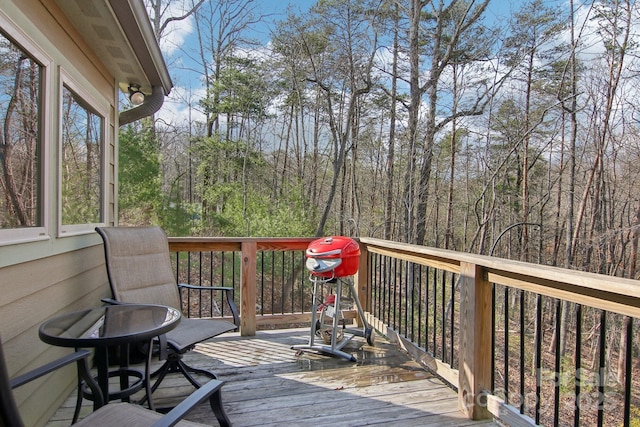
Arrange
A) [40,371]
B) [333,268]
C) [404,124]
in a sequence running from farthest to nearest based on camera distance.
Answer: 1. [404,124]
2. [333,268]
3. [40,371]

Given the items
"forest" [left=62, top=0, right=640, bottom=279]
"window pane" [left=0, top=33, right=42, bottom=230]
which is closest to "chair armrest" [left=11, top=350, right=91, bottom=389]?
"window pane" [left=0, top=33, right=42, bottom=230]

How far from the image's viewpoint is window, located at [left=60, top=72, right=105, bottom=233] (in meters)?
2.20

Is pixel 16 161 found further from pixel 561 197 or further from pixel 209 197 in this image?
pixel 561 197

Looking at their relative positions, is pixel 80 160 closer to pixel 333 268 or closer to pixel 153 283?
pixel 153 283

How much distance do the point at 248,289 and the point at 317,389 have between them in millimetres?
1274

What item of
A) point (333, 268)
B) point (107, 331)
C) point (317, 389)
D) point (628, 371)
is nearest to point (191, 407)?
point (107, 331)

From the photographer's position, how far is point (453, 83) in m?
8.80

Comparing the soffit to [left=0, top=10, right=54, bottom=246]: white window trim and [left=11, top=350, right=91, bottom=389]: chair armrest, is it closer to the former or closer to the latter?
[left=0, top=10, right=54, bottom=246]: white window trim

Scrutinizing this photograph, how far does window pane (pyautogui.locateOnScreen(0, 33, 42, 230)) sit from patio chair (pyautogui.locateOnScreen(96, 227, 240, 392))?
0.56 m

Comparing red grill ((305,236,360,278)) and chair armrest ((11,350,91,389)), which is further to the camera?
red grill ((305,236,360,278))

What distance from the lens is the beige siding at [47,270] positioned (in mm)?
1604

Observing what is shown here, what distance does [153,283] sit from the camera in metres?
2.60

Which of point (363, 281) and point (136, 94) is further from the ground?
point (136, 94)

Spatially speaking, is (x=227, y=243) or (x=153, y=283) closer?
(x=153, y=283)
